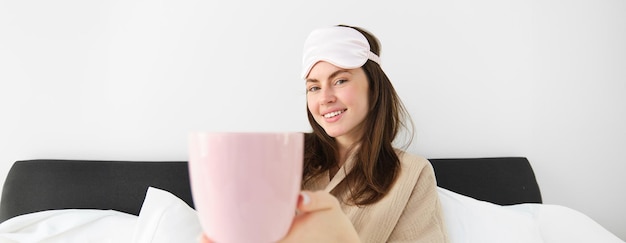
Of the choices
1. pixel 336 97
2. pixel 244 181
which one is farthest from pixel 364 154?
pixel 244 181

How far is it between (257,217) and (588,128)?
1.67 metres

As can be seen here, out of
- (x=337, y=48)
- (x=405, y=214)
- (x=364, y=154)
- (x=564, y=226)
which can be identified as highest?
(x=337, y=48)

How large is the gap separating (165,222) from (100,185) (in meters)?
0.46

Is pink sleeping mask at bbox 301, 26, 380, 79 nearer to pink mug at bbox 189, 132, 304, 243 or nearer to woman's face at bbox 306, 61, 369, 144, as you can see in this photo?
woman's face at bbox 306, 61, 369, 144

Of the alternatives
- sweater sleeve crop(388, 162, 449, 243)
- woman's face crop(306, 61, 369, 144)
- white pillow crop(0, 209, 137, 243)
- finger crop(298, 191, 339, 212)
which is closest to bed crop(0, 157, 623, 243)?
white pillow crop(0, 209, 137, 243)

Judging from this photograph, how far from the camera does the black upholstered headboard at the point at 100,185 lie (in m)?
1.28

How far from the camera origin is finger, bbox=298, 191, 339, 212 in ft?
1.33

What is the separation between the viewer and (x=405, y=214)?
2.96 feet

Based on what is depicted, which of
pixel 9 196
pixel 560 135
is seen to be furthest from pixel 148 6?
pixel 560 135

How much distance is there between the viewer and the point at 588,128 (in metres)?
1.55

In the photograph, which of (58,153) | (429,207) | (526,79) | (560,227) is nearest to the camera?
(429,207)

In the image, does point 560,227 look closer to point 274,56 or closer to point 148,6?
point 274,56

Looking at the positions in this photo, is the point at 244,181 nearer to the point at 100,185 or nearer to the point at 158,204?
the point at 158,204

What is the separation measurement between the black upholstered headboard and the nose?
0.61 meters
